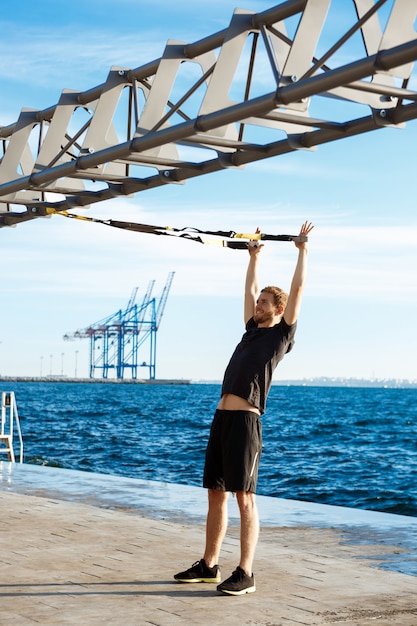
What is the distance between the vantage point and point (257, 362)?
5.69m

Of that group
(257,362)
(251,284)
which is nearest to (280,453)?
(251,284)

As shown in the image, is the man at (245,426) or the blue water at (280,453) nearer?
the man at (245,426)

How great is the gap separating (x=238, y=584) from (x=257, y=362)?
128 cm

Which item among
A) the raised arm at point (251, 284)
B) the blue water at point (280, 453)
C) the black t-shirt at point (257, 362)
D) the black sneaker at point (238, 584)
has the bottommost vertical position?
the blue water at point (280, 453)

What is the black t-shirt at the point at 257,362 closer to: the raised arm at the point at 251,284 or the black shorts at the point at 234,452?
the black shorts at the point at 234,452

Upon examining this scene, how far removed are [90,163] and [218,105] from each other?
1.19 m

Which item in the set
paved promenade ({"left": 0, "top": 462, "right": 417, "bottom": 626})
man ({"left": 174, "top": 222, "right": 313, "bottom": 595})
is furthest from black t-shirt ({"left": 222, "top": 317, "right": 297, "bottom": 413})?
paved promenade ({"left": 0, "top": 462, "right": 417, "bottom": 626})

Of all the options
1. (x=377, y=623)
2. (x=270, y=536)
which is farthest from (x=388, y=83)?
(x=270, y=536)

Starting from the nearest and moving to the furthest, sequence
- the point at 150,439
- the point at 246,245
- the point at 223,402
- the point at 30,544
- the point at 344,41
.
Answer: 1. the point at 344,41
2. the point at 223,402
3. the point at 246,245
4. the point at 30,544
5. the point at 150,439

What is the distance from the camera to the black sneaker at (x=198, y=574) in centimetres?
580

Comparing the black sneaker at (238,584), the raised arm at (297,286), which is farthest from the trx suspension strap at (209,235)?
the black sneaker at (238,584)

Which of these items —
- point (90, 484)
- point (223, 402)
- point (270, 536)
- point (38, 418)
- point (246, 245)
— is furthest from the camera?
point (38, 418)

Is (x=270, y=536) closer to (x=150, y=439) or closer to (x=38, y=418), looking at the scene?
(x=150, y=439)

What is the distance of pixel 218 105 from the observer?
5543 millimetres
